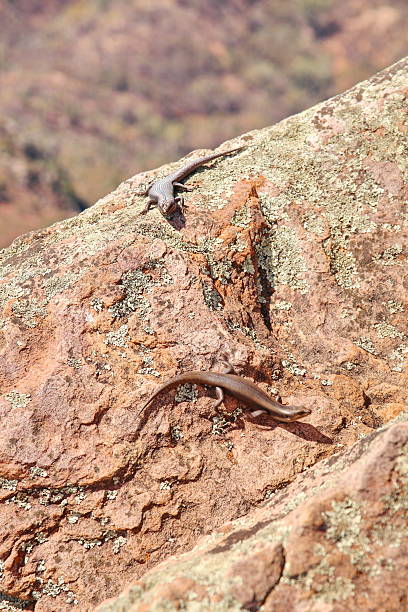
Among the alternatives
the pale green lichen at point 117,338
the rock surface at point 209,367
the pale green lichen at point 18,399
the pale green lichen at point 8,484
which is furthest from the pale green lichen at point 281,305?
the pale green lichen at point 8,484

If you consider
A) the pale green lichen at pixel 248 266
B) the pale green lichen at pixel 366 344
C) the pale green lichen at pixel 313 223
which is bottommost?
the pale green lichen at pixel 366 344

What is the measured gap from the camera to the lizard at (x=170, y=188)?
6141 millimetres

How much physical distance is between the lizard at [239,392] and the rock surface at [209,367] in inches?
4.1

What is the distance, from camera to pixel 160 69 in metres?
56.2

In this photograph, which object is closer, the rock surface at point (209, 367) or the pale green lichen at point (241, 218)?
the rock surface at point (209, 367)

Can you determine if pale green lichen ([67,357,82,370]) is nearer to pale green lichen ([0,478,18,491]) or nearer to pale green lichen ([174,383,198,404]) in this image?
pale green lichen ([174,383,198,404])

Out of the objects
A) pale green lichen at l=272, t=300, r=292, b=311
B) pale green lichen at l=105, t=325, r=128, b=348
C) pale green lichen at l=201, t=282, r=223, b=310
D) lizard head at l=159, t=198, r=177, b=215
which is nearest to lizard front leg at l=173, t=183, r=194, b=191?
lizard head at l=159, t=198, r=177, b=215

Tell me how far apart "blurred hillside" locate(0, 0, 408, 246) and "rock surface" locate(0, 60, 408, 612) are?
115ft

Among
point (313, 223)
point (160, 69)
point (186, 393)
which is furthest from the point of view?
point (160, 69)

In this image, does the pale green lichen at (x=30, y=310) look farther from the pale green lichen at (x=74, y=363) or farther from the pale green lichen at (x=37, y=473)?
the pale green lichen at (x=37, y=473)

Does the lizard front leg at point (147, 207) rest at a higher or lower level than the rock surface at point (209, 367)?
higher

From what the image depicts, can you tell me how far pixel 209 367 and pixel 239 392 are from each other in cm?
38

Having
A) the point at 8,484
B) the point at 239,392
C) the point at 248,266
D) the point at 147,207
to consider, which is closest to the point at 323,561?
the point at 239,392

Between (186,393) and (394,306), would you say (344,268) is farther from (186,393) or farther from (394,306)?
(186,393)
